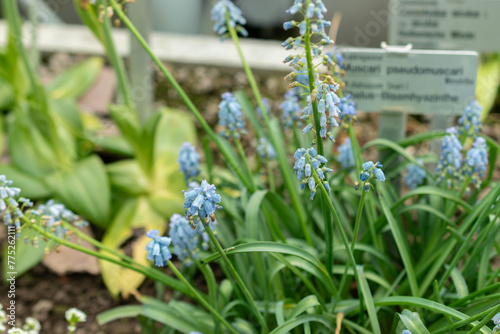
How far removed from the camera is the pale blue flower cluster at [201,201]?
4.22 feet

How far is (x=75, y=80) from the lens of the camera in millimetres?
3600

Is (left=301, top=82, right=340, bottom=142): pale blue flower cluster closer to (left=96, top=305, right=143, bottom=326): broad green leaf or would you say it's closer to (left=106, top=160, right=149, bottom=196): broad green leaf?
(left=96, top=305, right=143, bottom=326): broad green leaf

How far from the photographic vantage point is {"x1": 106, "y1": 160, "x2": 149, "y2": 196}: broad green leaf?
2824 mm

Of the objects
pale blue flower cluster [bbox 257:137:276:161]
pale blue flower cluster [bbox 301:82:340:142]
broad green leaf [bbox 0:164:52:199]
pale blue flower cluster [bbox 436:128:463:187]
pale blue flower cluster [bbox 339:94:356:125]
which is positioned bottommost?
broad green leaf [bbox 0:164:52:199]

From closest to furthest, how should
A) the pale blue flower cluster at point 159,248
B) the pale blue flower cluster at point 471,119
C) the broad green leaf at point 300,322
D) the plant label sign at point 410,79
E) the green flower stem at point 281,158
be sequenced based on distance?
the pale blue flower cluster at point 159,248
the broad green leaf at point 300,322
the pale blue flower cluster at point 471,119
the green flower stem at point 281,158
the plant label sign at point 410,79

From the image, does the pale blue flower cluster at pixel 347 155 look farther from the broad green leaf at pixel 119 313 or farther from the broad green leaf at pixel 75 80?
the broad green leaf at pixel 75 80

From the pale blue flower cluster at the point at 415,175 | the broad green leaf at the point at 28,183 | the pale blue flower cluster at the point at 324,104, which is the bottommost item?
the broad green leaf at the point at 28,183

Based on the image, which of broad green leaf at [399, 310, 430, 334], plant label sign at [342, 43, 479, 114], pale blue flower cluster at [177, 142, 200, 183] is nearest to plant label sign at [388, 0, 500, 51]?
plant label sign at [342, 43, 479, 114]

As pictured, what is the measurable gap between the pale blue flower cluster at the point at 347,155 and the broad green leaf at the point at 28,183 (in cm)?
147

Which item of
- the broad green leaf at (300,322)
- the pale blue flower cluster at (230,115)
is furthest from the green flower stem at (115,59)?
the broad green leaf at (300,322)

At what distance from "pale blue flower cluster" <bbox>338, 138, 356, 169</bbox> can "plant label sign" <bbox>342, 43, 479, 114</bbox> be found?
0.57ft

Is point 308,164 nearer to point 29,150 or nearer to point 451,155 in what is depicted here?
point 451,155

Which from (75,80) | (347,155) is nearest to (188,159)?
(347,155)

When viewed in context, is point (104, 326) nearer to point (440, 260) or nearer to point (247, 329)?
point (247, 329)
